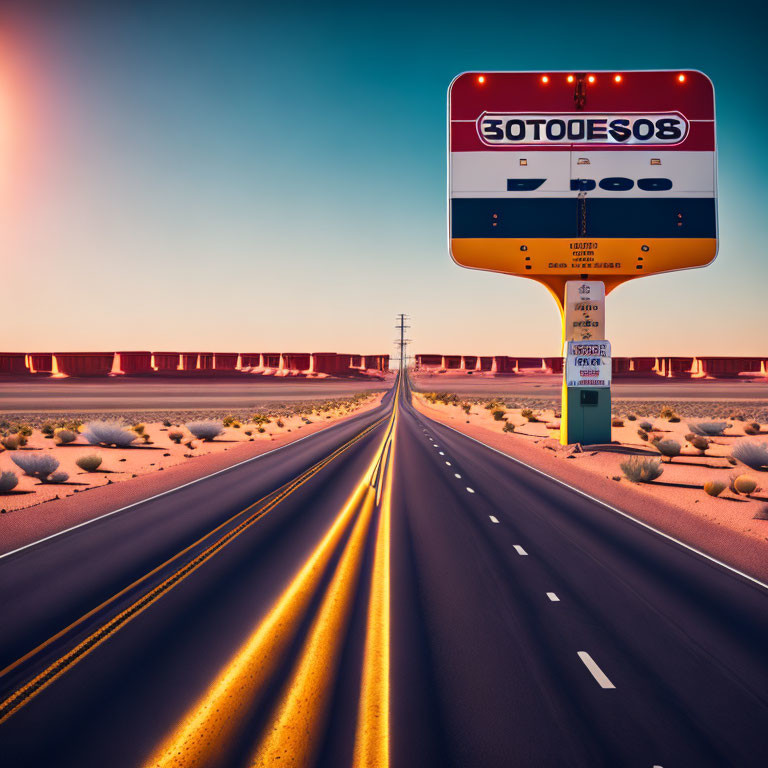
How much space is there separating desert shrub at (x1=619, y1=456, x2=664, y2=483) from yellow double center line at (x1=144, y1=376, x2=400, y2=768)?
11395mm

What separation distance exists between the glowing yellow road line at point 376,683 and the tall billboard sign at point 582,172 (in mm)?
17405

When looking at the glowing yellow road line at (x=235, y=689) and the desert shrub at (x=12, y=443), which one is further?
the desert shrub at (x=12, y=443)

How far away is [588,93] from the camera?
21.6 m

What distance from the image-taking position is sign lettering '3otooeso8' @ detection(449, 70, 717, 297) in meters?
21.3

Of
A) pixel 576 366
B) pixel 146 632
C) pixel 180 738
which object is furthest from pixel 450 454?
pixel 180 738

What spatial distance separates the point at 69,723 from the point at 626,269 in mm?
23582

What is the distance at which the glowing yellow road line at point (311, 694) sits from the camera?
13.5 ft

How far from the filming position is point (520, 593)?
743 centimetres

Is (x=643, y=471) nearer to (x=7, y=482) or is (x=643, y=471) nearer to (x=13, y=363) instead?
(x=7, y=482)

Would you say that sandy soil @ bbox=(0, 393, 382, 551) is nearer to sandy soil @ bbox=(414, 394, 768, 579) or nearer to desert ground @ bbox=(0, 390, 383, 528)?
desert ground @ bbox=(0, 390, 383, 528)

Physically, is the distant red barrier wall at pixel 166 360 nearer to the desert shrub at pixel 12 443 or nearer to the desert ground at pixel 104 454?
the desert ground at pixel 104 454

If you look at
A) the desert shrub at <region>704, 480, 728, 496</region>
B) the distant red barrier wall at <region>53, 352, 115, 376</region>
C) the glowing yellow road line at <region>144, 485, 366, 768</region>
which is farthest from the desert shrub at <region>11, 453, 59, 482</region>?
the distant red barrier wall at <region>53, 352, 115, 376</region>

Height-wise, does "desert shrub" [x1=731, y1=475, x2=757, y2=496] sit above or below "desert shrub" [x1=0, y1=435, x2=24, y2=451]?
above

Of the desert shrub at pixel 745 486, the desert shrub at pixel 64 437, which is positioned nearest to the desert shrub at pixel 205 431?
the desert shrub at pixel 64 437
